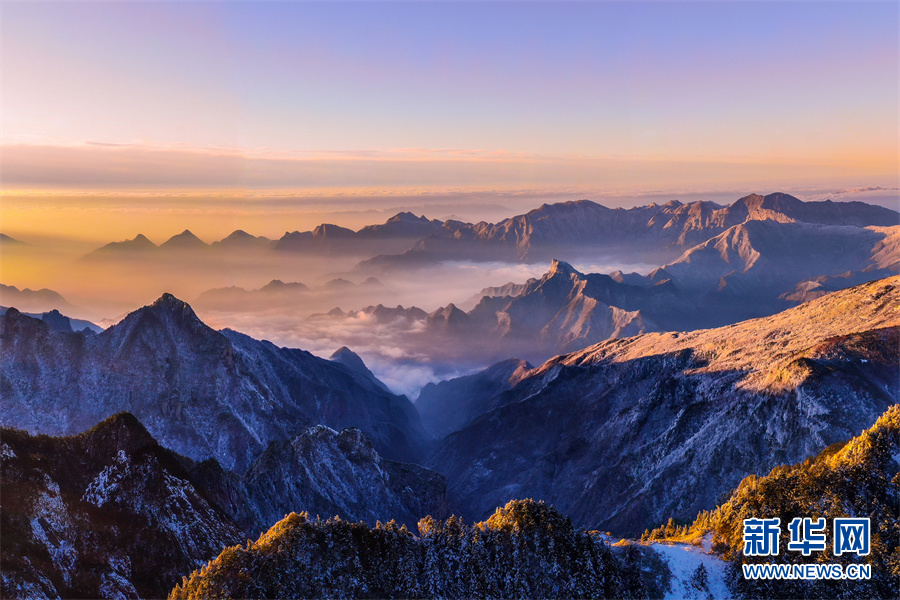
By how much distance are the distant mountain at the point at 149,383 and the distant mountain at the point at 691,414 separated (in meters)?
64.6

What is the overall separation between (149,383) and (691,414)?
132437mm

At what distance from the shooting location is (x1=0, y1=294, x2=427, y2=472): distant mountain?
142125mm

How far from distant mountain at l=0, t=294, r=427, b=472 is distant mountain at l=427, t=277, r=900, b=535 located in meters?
64.6

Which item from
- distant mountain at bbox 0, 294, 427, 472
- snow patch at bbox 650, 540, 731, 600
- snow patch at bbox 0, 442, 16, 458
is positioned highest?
snow patch at bbox 0, 442, 16, 458

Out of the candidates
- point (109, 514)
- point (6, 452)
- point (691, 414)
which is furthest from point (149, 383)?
point (691, 414)

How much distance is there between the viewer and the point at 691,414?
131750 millimetres

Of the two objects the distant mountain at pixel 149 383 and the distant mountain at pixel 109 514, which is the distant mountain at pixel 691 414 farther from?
the distant mountain at pixel 109 514

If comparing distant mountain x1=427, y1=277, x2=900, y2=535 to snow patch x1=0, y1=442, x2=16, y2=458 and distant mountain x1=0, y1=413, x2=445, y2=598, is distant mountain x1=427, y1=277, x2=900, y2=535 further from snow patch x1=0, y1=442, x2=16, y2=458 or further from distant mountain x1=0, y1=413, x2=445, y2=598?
snow patch x1=0, y1=442, x2=16, y2=458

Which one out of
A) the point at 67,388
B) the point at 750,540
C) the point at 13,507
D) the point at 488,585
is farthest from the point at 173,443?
the point at 750,540

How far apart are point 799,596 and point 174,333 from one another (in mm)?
153768

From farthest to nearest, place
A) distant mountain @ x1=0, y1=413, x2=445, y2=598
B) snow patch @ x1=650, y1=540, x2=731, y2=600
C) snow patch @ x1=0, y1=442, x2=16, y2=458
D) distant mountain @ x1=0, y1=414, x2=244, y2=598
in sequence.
Result: 1. snow patch @ x1=0, y1=442, x2=16, y2=458
2. distant mountain @ x1=0, y1=413, x2=445, y2=598
3. distant mountain @ x1=0, y1=414, x2=244, y2=598
4. snow patch @ x1=650, y1=540, x2=731, y2=600

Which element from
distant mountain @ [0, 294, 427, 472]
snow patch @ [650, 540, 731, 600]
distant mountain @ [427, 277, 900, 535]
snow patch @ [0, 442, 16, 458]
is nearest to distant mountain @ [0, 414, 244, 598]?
snow patch @ [0, 442, 16, 458]

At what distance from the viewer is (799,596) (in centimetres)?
5828

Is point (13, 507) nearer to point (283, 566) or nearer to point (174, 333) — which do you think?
point (283, 566)
